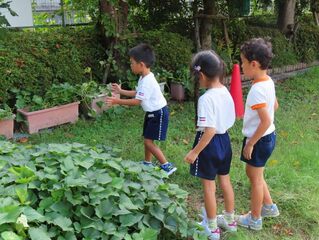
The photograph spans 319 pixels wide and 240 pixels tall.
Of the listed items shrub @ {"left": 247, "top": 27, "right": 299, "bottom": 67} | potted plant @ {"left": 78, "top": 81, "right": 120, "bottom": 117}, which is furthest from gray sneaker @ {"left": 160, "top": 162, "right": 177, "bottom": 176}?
shrub @ {"left": 247, "top": 27, "right": 299, "bottom": 67}

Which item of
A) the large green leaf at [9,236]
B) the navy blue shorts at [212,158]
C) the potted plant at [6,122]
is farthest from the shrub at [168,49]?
the large green leaf at [9,236]

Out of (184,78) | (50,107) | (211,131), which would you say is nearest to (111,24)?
(184,78)

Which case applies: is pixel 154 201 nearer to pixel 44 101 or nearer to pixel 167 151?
pixel 167 151

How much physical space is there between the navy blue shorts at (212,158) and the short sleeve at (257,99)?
0.93 ft

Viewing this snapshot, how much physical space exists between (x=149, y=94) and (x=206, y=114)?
114cm

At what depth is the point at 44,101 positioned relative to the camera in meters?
5.25

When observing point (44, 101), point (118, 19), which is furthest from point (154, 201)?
point (118, 19)

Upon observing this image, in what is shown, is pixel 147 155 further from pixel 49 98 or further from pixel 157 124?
pixel 49 98

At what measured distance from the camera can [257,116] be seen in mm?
2881

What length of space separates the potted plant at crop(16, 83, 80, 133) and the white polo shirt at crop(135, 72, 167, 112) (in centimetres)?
176

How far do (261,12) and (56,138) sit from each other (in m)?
7.27

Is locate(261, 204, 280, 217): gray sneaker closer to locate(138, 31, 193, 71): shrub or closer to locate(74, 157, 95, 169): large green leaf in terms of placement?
locate(74, 157, 95, 169): large green leaf

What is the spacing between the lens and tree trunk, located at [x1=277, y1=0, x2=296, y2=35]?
8914mm

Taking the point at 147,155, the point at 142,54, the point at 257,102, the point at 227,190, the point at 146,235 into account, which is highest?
the point at 142,54
